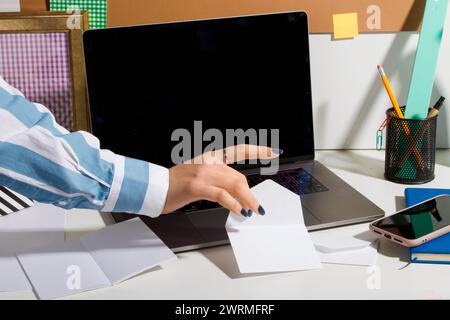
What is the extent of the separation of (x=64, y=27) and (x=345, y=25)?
19.9 inches

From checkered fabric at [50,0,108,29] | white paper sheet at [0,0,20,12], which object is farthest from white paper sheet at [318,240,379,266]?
white paper sheet at [0,0,20,12]

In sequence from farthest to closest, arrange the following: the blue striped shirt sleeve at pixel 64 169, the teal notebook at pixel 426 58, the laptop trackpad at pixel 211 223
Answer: the teal notebook at pixel 426 58, the laptop trackpad at pixel 211 223, the blue striped shirt sleeve at pixel 64 169

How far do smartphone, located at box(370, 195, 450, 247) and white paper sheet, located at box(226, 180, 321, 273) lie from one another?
11 centimetres

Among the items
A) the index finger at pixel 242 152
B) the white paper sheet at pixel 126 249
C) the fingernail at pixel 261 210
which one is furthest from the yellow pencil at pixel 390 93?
the white paper sheet at pixel 126 249

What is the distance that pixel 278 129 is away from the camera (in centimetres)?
117

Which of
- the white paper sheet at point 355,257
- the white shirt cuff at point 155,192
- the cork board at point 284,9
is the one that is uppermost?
the cork board at point 284,9

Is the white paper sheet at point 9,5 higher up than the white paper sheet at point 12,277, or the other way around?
the white paper sheet at point 9,5

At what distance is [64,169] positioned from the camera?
0.82m

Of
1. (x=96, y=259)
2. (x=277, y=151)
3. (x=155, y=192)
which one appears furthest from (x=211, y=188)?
(x=277, y=151)

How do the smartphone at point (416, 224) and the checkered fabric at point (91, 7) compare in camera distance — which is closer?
the smartphone at point (416, 224)

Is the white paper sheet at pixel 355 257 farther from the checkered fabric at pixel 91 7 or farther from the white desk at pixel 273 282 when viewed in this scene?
the checkered fabric at pixel 91 7

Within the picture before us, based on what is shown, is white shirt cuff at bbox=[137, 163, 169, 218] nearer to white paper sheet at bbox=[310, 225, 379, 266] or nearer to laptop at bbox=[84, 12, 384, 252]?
laptop at bbox=[84, 12, 384, 252]

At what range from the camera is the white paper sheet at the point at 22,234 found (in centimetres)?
85

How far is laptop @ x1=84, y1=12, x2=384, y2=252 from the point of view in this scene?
3.47 ft
